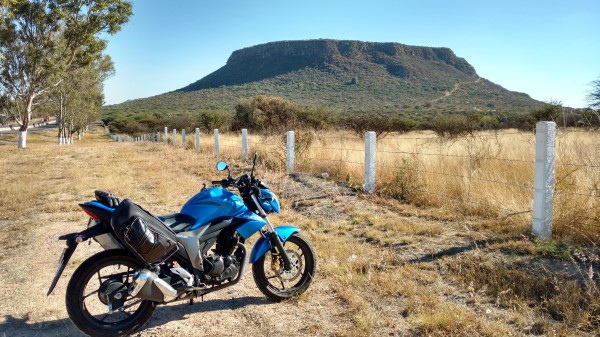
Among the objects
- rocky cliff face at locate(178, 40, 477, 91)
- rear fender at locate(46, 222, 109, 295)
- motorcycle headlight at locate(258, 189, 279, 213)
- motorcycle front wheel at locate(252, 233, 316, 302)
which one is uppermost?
rocky cliff face at locate(178, 40, 477, 91)

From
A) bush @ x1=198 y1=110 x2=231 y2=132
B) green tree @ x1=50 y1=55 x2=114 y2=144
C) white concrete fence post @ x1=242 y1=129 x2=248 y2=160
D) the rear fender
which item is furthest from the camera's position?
green tree @ x1=50 y1=55 x2=114 y2=144

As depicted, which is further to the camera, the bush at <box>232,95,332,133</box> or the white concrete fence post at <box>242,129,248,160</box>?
the bush at <box>232,95,332,133</box>

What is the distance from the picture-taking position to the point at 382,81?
234 ft

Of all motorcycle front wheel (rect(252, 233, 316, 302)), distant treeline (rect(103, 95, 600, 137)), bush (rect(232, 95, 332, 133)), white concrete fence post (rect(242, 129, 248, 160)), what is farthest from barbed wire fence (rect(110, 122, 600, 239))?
bush (rect(232, 95, 332, 133))

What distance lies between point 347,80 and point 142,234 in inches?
2842

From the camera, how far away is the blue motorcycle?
2986 millimetres

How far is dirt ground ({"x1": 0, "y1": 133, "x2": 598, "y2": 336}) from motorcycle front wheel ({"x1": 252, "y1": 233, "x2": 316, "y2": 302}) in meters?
0.09

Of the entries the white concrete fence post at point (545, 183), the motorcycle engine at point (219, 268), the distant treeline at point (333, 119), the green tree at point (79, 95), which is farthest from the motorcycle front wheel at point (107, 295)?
the green tree at point (79, 95)

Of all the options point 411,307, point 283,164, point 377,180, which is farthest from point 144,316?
point 283,164

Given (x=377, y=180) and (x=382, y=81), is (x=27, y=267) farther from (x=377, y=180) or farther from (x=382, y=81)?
(x=382, y=81)

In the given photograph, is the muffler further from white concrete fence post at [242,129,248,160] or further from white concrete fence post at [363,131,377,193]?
white concrete fence post at [242,129,248,160]

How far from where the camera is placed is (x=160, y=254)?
3.07 m

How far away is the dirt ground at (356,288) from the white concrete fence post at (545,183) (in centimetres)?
37

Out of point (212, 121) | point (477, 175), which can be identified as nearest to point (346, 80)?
point (212, 121)
